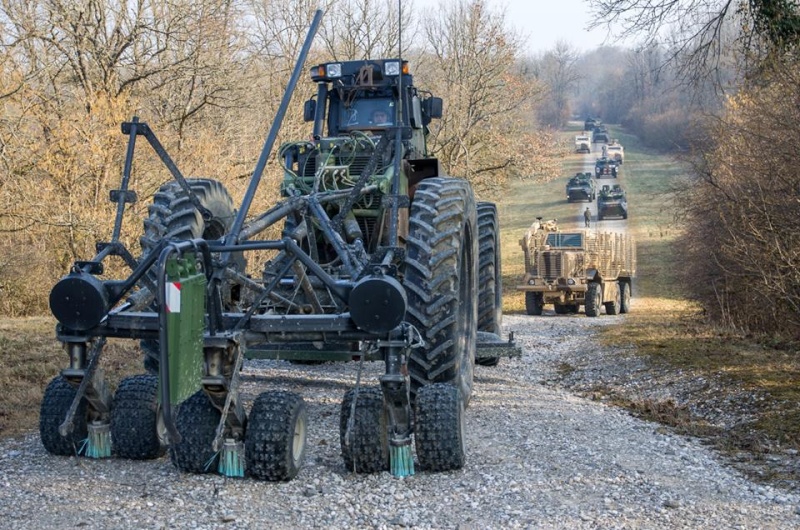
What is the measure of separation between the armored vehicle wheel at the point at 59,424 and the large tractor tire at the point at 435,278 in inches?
98.8

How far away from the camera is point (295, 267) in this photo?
736cm

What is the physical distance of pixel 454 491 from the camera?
6574mm

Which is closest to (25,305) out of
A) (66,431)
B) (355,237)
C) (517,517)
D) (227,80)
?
(227,80)

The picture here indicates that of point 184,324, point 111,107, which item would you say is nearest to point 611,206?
point 111,107

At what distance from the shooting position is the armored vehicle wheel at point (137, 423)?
711 cm

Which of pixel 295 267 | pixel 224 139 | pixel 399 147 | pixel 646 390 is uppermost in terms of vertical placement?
pixel 224 139

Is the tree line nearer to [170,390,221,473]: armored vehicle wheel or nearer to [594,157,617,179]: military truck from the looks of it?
[170,390,221,473]: armored vehicle wheel

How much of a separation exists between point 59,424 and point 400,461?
245 cm

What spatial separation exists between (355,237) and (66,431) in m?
3.28

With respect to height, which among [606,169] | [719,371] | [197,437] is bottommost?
[719,371]

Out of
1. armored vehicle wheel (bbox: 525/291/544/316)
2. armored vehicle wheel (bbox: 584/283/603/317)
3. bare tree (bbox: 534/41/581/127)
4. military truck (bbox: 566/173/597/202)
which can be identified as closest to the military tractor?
armored vehicle wheel (bbox: 584/283/603/317)

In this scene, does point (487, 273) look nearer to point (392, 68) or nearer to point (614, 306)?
point (392, 68)

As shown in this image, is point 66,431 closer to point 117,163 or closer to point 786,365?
point 786,365

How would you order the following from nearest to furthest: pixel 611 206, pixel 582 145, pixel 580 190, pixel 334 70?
pixel 334 70, pixel 611 206, pixel 580 190, pixel 582 145
